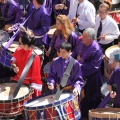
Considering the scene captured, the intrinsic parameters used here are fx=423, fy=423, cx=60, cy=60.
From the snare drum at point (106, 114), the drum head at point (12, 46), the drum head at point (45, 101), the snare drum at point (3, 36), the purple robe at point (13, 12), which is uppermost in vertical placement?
the purple robe at point (13, 12)

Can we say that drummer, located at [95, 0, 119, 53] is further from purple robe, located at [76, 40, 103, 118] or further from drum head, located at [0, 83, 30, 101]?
drum head, located at [0, 83, 30, 101]

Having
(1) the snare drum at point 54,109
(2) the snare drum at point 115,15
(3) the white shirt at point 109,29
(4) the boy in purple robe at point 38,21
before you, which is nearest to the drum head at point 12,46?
(4) the boy in purple robe at point 38,21

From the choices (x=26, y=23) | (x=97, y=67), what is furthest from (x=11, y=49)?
(x=97, y=67)

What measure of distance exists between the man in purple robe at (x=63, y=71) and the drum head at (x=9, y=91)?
369 millimetres

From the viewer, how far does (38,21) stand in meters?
7.48

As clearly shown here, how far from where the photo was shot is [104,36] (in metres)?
7.29

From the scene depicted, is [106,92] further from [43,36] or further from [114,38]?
[43,36]

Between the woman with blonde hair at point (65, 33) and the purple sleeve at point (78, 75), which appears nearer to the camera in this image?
the purple sleeve at point (78, 75)

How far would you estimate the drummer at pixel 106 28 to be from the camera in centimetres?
729

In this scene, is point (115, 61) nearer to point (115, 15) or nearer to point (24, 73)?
point (24, 73)

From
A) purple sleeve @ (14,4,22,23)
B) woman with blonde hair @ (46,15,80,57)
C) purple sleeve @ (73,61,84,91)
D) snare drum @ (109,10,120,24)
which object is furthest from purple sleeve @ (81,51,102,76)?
snare drum @ (109,10,120,24)

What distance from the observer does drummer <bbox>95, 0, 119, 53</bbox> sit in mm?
7293

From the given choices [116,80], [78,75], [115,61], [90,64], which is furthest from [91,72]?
[116,80]

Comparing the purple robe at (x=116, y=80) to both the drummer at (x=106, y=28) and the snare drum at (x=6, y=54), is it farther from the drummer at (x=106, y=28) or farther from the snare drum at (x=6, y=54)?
the drummer at (x=106, y=28)
